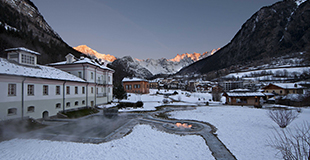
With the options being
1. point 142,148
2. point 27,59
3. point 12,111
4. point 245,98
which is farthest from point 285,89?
point 12,111

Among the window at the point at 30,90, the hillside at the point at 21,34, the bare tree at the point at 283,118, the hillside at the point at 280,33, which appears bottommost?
the bare tree at the point at 283,118

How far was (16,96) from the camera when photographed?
1506 cm

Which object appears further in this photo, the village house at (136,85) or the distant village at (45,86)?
the village house at (136,85)

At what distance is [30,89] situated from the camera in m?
16.7

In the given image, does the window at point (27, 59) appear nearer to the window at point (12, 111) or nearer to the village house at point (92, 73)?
the window at point (12, 111)

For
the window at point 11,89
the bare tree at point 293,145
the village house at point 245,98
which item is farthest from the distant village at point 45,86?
the village house at point 245,98

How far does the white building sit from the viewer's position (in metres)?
14.5

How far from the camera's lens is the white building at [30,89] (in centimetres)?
1455

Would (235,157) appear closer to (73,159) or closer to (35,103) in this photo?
(73,159)

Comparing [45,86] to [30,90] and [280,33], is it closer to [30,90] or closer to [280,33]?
[30,90]

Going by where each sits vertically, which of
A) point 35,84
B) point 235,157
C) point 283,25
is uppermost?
point 283,25

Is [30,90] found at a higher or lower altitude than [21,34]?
lower

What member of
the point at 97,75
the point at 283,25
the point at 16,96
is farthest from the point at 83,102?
the point at 283,25

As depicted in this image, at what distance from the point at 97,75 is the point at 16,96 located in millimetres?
16590
